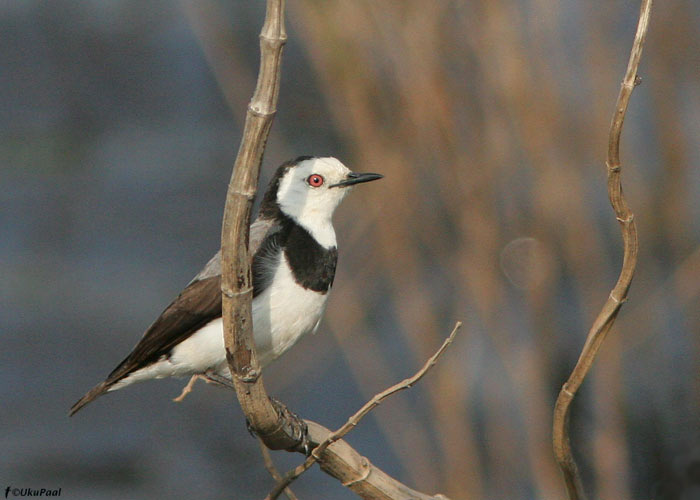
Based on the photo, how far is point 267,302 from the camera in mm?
4215

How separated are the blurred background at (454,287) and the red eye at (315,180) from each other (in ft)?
2.47

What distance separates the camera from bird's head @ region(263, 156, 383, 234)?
4.62m

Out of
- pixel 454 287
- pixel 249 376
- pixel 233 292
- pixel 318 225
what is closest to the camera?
pixel 233 292

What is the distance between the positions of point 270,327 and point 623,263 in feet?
5.31

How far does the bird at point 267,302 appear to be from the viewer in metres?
4.22

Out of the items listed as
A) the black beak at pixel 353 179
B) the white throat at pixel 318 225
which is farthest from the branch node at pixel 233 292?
the black beak at pixel 353 179

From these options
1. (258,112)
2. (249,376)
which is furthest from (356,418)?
(258,112)

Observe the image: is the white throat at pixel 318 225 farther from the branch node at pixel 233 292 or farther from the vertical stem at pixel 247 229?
the branch node at pixel 233 292

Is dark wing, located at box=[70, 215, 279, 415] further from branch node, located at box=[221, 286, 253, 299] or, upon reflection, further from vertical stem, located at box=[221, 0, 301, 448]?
branch node, located at box=[221, 286, 253, 299]

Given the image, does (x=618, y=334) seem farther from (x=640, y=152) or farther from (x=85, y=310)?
(x=85, y=310)

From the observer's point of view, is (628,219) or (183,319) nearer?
(628,219)

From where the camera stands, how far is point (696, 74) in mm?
5883

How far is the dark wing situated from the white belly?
33mm

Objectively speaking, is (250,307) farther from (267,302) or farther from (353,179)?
(353,179)
